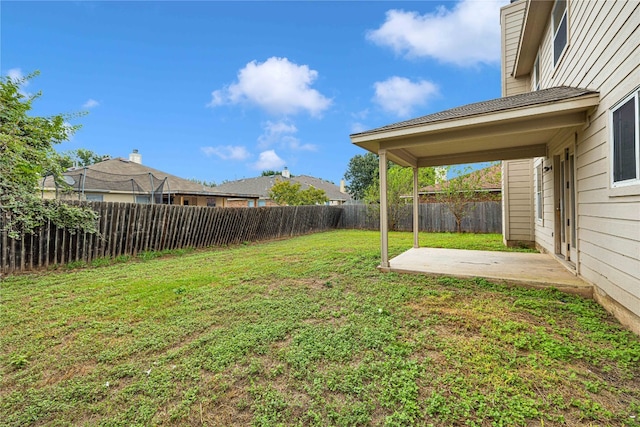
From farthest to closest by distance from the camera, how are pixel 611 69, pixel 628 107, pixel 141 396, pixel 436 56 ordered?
pixel 436 56
pixel 611 69
pixel 628 107
pixel 141 396

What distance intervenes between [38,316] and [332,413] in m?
3.70

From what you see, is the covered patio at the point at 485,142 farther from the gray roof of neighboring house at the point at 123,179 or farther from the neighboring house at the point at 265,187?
the neighboring house at the point at 265,187

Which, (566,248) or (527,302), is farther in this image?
(566,248)

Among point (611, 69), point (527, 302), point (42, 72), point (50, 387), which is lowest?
point (50, 387)

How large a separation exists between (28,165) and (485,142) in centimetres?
724

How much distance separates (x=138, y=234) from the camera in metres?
7.08

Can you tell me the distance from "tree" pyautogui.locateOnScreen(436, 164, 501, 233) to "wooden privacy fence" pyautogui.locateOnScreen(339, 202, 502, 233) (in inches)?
11.9

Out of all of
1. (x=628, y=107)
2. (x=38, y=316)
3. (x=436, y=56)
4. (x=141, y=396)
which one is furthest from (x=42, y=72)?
(x=436, y=56)

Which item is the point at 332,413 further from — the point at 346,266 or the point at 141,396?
the point at 346,266

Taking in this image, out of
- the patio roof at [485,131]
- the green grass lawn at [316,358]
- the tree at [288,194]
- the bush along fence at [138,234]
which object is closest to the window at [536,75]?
the patio roof at [485,131]

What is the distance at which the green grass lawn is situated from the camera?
1785mm

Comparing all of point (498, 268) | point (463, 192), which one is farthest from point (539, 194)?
point (463, 192)

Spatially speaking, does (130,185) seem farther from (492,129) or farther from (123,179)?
(492,129)

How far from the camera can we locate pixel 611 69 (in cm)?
303
